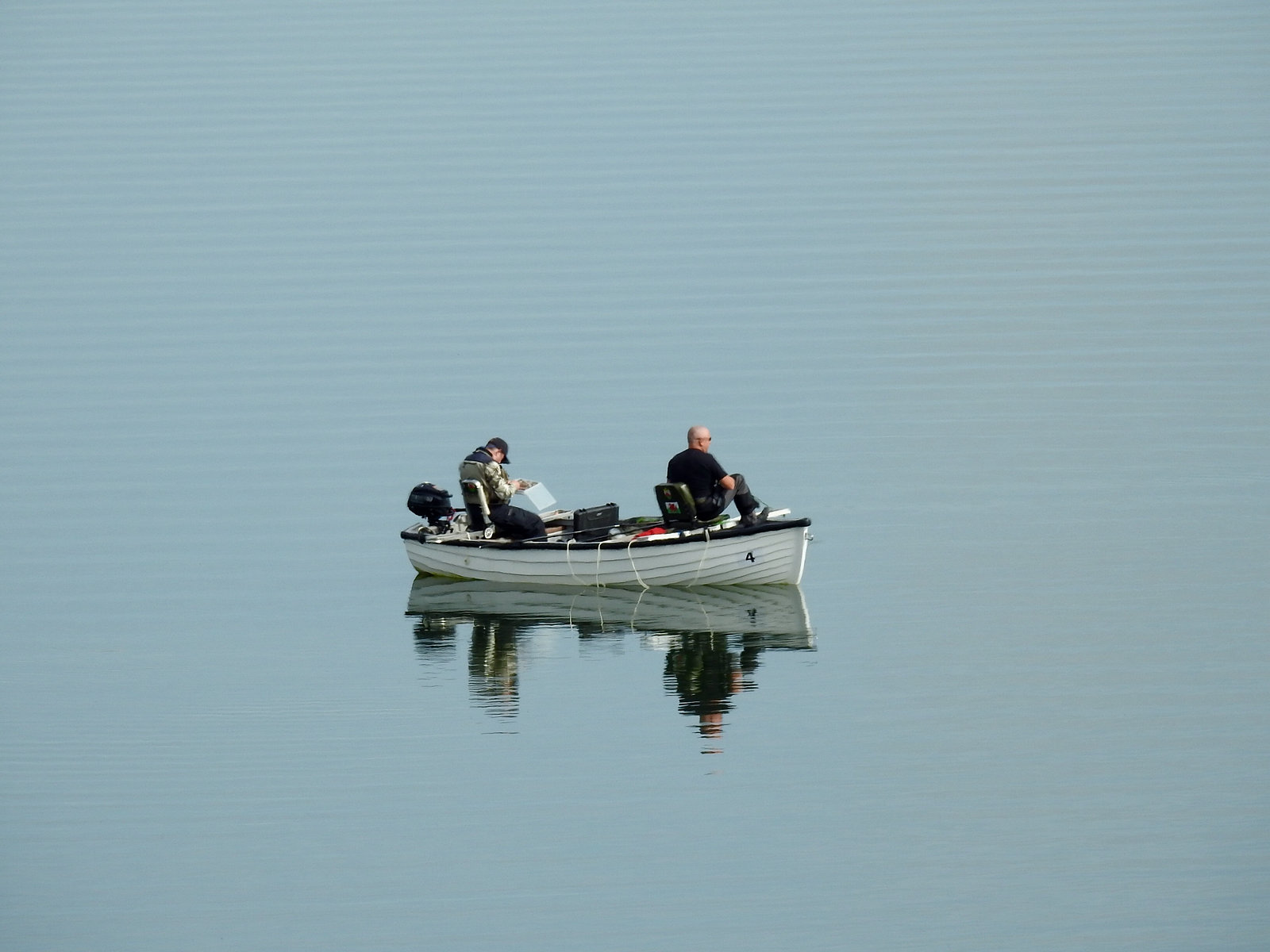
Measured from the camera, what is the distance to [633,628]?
724 inches

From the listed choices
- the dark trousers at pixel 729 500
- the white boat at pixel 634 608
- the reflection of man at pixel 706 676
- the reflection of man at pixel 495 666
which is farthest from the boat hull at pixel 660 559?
the reflection of man at pixel 706 676

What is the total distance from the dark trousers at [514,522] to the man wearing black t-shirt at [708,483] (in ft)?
5.76

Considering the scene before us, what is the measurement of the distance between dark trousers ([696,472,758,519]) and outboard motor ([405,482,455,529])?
338 cm

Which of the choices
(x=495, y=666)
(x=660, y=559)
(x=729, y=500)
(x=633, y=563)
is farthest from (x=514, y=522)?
(x=495, y=666)

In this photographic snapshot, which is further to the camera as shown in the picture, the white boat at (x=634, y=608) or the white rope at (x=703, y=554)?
the white rope at (x=703, y=554)

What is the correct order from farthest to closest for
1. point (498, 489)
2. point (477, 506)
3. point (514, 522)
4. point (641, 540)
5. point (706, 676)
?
point (477, 506) < point (498, 489) < point (514, 522) < point (641, 540) < point (706, 676)

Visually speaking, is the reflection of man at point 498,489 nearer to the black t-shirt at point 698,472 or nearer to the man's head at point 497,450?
the man's head at point 497,450

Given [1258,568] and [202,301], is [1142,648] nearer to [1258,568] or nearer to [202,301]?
[1258,568]

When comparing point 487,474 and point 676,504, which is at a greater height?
point 487,474

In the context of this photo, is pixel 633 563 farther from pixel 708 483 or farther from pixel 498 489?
pixel 498 489

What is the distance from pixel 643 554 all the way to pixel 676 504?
0.64 m

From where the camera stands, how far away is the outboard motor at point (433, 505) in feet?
70.1

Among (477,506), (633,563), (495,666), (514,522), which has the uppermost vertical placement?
(477,506)

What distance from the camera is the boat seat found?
20359 mm
